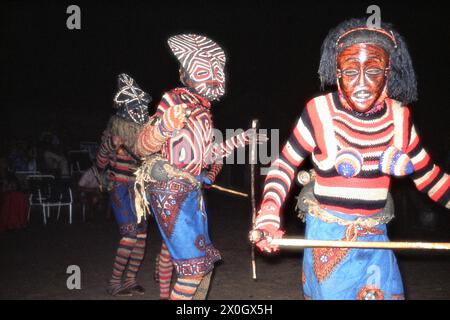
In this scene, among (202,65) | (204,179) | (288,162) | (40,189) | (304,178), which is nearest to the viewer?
(288,162)

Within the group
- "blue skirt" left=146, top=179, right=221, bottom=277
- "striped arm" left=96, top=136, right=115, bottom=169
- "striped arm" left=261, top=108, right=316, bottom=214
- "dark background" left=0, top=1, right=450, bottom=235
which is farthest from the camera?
"dark background" left=0, top=1, right=450, bottom=235

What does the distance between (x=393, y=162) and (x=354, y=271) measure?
64cm

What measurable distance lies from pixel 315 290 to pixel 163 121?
147cm

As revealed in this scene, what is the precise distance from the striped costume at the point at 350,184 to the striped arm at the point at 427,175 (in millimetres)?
20

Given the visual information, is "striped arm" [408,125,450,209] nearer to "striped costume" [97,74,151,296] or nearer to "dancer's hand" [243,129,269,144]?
"dancer's hand" [243,129,269,144]

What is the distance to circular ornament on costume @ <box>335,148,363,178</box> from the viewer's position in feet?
8.56

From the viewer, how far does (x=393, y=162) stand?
2.62 metres

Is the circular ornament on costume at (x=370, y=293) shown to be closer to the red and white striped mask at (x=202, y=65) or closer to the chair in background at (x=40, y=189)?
the red and white striped mask at (x=202, y=65)

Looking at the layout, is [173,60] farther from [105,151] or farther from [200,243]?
[200,243]

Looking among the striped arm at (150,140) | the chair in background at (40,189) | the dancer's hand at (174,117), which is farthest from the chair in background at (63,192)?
the dancer's hand at (174,117)

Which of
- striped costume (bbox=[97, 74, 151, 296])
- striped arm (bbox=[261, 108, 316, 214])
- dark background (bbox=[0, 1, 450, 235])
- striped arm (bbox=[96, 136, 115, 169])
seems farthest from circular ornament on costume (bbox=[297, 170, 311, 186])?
dark background (bbox=[0, 1, 450, 235])

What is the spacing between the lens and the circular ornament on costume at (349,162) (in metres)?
2.61

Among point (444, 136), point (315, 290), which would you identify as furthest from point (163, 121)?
point (444, 136)

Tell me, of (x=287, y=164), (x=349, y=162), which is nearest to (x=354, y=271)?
(x=349, y=162)
